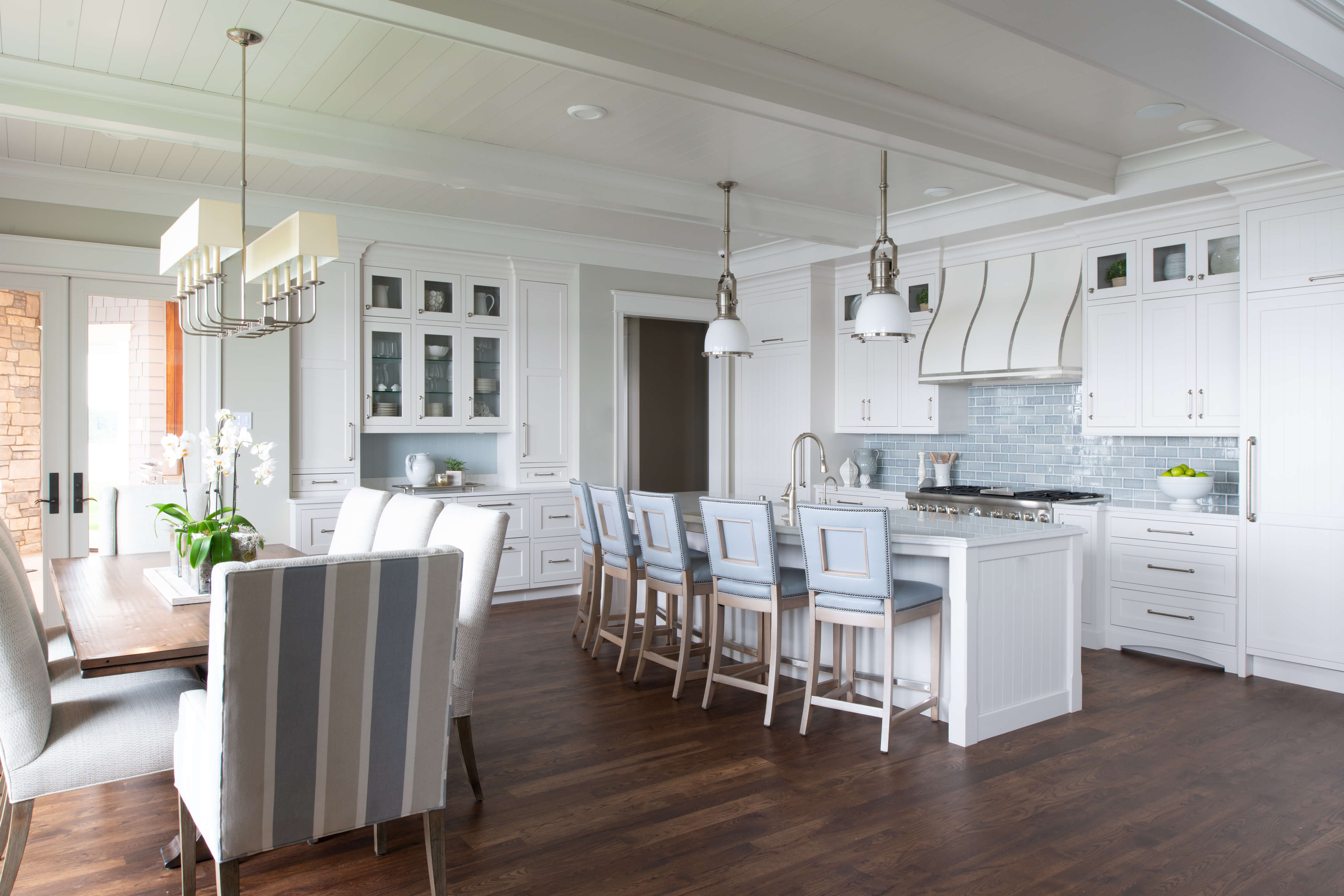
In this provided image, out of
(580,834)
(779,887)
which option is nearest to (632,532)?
(580,834)

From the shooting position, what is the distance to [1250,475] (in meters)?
4.21

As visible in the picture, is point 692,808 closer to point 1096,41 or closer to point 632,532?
point 632,532

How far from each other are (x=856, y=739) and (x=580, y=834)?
1288 millimetres

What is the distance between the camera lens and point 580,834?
2.59 metres

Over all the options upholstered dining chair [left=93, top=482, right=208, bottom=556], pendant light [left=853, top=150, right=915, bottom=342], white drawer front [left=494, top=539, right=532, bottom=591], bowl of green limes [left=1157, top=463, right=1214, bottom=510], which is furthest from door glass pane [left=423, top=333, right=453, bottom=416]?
bowl of green limes [left=1157, top=463, right=1214, bottom=510]

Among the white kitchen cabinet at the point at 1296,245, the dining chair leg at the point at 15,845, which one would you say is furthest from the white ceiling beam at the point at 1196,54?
the dining chair leg at the point at 15,845

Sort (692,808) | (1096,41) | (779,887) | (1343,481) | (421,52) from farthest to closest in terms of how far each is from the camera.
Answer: (1343,481) < (421,52) < (692,808) < (1096,41) < (779,887)

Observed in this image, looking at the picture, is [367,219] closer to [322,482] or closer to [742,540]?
[322,482]

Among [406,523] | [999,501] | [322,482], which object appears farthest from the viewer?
[322,482]

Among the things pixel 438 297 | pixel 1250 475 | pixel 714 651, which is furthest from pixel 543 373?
pixel 1250 475

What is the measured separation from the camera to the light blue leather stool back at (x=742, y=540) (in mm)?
3527

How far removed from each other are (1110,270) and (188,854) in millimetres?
5112

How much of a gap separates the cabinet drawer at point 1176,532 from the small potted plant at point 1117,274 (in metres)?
1.34

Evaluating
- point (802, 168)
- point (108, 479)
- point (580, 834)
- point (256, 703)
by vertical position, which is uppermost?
point (802, 168)
